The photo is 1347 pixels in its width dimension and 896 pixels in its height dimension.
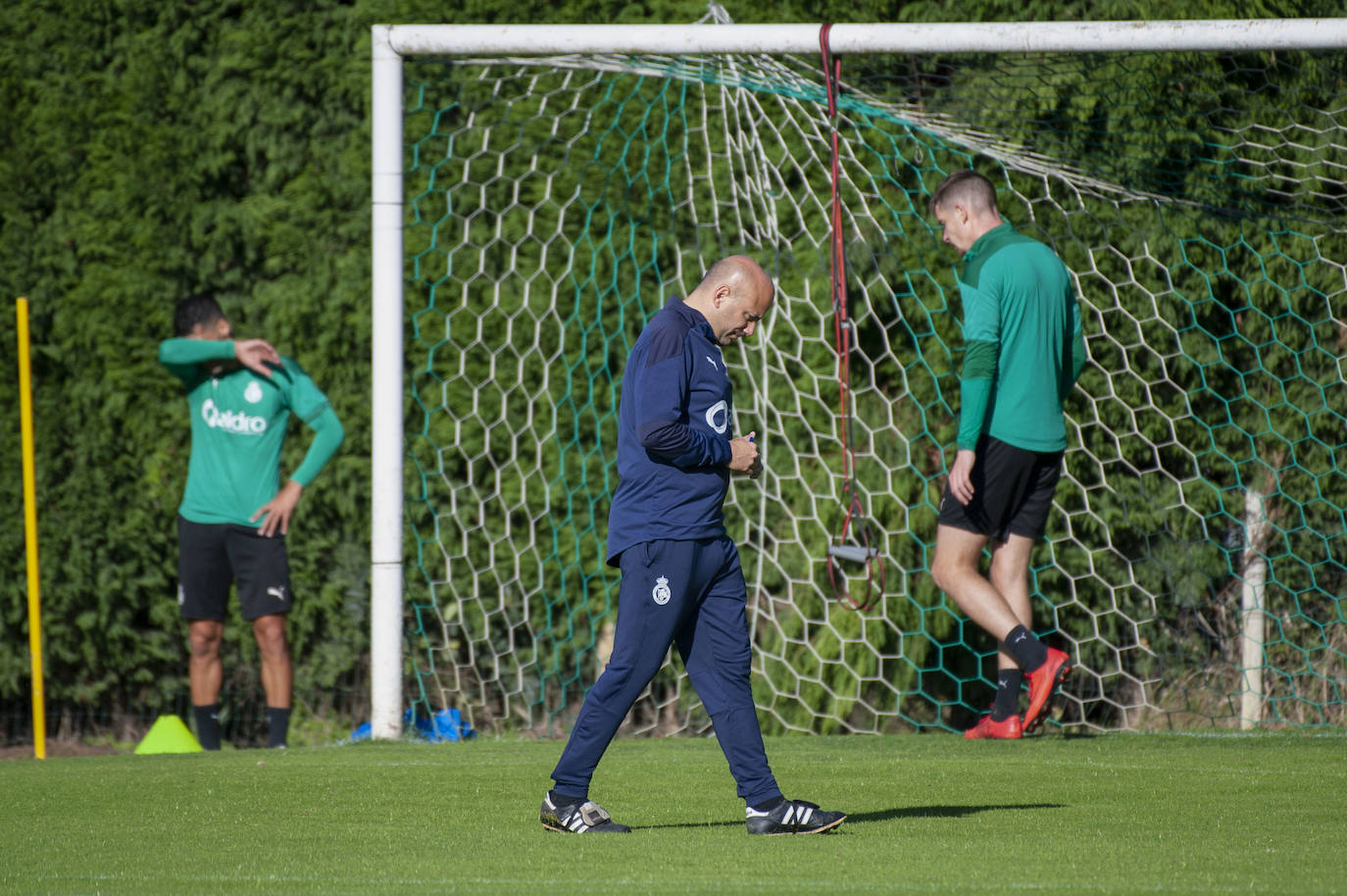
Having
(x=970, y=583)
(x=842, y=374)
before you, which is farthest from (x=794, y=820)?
(x=842, y=374)

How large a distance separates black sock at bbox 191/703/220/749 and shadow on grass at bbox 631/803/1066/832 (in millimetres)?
3023

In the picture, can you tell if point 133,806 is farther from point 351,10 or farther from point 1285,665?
point 1285,665

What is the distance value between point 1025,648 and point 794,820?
1535mm

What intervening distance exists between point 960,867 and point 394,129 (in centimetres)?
380

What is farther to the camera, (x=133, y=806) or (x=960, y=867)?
(x=133, y=806)

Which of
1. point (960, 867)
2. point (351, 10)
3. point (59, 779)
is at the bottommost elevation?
point (59, 779)

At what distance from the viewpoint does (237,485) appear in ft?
19.5

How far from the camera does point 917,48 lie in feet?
17.7

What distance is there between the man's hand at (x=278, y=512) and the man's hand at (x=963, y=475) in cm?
267

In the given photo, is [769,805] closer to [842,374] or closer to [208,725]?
[842,374]

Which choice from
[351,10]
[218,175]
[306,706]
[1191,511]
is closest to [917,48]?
[1191,511]

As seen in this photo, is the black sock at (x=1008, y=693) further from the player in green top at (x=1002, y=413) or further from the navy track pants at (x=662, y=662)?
the navy track pants at (x=662, y=662)

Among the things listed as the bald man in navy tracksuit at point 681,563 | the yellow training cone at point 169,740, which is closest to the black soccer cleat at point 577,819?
Result: the bald man in navy tracksuit at point 681,563

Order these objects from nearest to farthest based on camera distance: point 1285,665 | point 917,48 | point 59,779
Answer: point 59,779
point 917,48
point 1285,665
